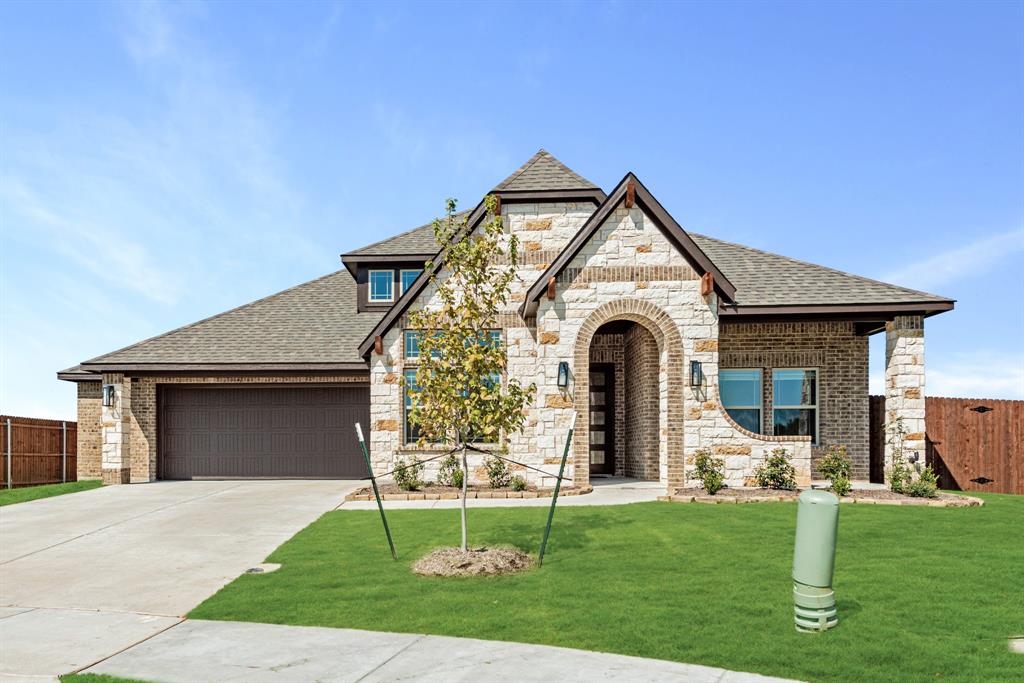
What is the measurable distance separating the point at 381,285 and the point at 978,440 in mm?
16411

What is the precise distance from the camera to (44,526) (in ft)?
44.6

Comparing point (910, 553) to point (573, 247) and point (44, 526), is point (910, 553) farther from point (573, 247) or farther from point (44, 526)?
point (44, 526)

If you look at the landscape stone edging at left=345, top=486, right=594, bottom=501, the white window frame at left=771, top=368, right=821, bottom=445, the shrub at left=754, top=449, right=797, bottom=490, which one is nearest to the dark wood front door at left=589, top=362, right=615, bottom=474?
the white window frame at left=771, top=368, right=821, bottom=445

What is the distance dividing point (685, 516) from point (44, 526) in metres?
11.5

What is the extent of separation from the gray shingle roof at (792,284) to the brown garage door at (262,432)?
10.4m

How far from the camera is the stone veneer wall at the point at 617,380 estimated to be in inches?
779

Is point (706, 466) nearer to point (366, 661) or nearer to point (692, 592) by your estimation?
point (692, 592)

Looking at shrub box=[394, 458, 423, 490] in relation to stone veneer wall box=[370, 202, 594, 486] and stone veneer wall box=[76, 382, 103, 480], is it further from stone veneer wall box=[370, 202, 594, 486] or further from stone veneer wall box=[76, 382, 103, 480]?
stone veneer wall box=[76, 382, 103, 480]

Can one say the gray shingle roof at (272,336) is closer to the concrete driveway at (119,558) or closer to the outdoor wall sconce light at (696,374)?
the concrete driveway at (119,558)

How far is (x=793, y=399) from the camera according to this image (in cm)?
1841

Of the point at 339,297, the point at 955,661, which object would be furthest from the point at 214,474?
the point at 955,661

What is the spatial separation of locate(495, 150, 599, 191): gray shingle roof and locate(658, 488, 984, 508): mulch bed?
7899 mm

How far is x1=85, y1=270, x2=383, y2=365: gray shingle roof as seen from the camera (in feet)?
66.7

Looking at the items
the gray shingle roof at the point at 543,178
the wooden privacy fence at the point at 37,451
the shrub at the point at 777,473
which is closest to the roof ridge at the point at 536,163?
the gray shingle roof at the point at 543,178
